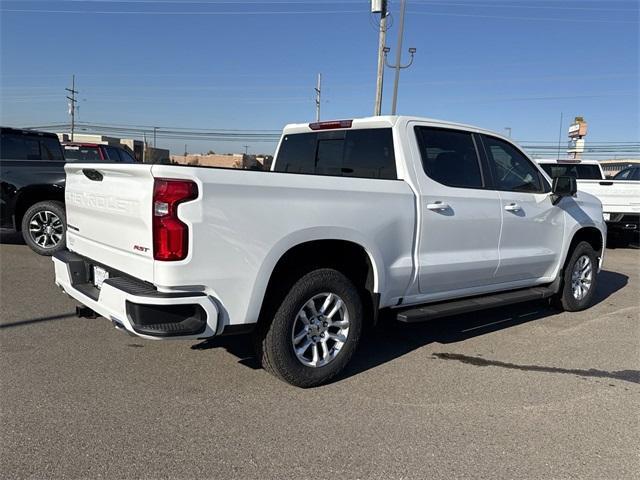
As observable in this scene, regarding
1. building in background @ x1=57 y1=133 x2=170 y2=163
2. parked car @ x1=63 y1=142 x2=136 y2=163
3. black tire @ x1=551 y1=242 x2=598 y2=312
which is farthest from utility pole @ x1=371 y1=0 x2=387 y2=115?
black tire @ x1=551 y1=242 x2=598 y2=312

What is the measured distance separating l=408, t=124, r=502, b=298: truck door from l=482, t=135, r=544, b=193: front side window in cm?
20

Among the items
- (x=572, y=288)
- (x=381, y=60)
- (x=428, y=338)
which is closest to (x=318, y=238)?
(x=428, y=338)

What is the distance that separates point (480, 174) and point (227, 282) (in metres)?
2.83

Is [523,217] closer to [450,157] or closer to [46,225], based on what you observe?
[450,157]

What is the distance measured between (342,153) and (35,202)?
5.69m

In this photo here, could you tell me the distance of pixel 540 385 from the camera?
13.7 ft

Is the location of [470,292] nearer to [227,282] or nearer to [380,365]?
[380,365]

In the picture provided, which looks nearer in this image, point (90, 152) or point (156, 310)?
point (156, 310)

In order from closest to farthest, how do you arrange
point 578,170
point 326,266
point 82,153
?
point 326,266
point 82,153
point 578,170

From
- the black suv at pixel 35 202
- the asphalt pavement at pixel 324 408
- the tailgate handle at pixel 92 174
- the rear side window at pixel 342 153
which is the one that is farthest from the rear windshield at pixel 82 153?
the tailgate handle at pixel 92 174

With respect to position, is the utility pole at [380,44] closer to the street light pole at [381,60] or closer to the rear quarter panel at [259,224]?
the street light pole at [381,60]

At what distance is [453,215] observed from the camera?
459 cm

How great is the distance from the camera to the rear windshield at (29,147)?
8.64 meters

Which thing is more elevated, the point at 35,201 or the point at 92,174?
the point at 92,174
